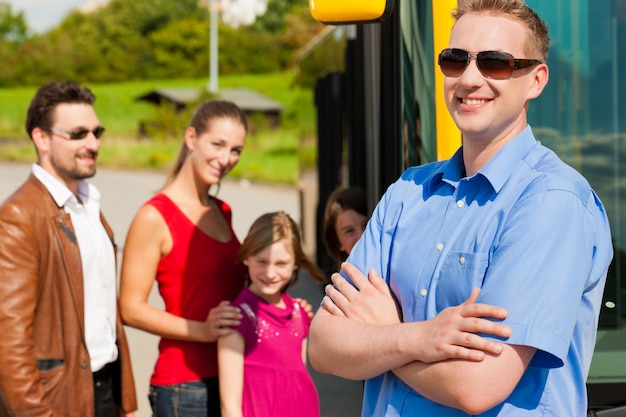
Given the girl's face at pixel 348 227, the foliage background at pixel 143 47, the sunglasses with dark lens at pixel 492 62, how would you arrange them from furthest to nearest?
the foliage background at pixel 143 47 < the girl's face at pixel 348 227 < the sunglasses with dark lens at pixel 492 62

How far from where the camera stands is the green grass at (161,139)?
102 ft

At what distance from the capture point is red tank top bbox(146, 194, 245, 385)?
349cm

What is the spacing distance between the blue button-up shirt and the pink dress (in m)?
1.31

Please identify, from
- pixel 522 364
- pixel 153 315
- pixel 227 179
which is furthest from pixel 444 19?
Answer: pixel 227 179

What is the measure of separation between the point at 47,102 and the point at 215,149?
0.65 meters

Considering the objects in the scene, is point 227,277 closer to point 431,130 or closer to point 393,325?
point 431,130

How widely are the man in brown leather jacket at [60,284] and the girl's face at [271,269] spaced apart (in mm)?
542

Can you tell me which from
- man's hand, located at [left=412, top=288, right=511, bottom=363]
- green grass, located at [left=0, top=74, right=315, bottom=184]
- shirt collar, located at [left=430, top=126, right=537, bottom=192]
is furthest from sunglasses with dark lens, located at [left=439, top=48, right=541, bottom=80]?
green grass, located at [left=0, top=74, right=315, bottom=184]

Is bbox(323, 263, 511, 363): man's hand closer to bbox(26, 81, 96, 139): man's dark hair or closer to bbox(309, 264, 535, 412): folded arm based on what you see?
bbox(309, 264, 535, 412): folded arm

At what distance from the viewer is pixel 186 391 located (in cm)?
350

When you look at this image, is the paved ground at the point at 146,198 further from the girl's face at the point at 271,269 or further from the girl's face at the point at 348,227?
the girl's face at the point at 271,269

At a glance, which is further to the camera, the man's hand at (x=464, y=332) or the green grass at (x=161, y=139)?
the green grass at (x=161, y=139)

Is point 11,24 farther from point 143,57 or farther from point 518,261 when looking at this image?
point 518,261

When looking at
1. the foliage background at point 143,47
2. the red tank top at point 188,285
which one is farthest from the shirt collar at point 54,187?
the foliage background at point 143,47
